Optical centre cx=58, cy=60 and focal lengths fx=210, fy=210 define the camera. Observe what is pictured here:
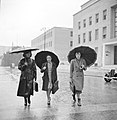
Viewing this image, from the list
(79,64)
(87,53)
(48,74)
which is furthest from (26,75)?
(87,53)

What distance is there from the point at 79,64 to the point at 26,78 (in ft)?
5.99

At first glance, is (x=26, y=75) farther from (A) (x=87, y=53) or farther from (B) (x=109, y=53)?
(B) (x=109, y=53)

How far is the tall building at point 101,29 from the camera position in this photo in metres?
36.1

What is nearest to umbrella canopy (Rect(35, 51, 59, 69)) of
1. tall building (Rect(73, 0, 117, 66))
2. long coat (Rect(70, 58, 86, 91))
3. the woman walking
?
the woman walking

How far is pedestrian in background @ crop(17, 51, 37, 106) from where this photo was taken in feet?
21.7

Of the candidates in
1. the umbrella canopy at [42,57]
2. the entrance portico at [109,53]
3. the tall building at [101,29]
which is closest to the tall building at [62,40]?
the tall building at [101,29]

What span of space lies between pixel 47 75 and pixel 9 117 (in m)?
2.13

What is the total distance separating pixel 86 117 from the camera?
5.41m

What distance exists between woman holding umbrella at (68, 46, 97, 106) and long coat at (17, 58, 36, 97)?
4.44ft

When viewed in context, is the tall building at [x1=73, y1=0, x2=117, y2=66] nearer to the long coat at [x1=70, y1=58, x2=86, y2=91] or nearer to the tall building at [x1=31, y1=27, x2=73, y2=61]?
the tall building at [x1=31, y1=27, x2=73, y2=61]

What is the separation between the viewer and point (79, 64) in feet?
23.2

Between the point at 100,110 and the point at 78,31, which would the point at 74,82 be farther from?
the point at 78,31

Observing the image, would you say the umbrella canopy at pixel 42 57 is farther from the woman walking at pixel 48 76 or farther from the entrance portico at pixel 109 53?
the entrance portico at pixel 109 53

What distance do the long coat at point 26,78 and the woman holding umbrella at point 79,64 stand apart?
4.44ft
